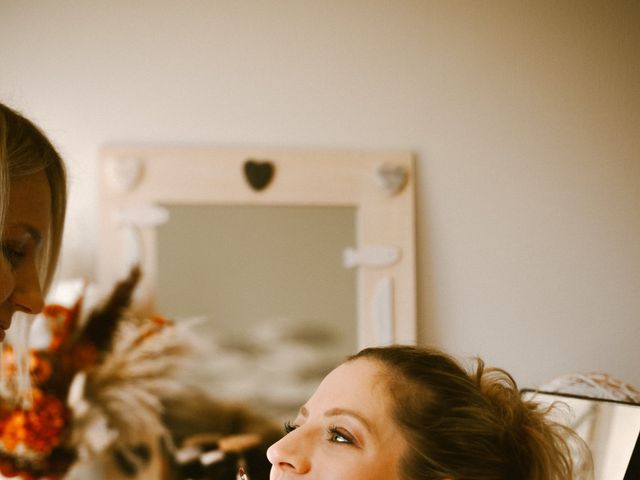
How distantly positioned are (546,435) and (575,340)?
3.38 ft

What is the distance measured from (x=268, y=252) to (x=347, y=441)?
0.92 meters

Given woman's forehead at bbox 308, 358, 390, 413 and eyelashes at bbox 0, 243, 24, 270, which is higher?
eyelashes at bbox 0, 243, 24, 270

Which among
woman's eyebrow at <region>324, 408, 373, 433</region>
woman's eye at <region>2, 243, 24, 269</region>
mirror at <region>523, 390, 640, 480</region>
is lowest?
mirror at <region>523, 390, 640, 480</region>

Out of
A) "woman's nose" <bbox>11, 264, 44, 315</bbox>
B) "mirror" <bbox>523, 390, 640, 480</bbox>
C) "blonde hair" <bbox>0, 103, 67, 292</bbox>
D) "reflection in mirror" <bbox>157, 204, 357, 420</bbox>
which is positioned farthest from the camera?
"reflection in mirror" <bbox>157, 204, 357, 420</bbox>

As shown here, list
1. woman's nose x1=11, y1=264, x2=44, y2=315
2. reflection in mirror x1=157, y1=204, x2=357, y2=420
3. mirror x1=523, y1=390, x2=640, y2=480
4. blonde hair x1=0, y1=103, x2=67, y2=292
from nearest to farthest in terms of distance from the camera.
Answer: blonde hair x1=0, y1=103, x2=67, y2=292, woman's nose x1=11, y1=264, x2=44, y2=315, mirror x1=523, y1=390, x2=640, y2=480, reflection in mirror x1=157, y1=204, x2=357, y2=420

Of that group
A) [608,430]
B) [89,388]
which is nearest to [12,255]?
[89,388]

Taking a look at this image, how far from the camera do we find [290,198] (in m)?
1.70

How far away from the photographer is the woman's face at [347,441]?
0.81 meters

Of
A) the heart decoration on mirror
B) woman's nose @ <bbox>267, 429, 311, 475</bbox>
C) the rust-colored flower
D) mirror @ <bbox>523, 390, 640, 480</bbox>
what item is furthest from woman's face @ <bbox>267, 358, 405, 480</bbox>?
the heart decoration on mirror

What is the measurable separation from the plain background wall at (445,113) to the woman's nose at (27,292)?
0.78 meters

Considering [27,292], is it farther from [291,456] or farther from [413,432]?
[413,432]

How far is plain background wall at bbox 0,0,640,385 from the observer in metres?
1.71

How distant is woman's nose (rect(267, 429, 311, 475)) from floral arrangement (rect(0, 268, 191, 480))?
0.80 m

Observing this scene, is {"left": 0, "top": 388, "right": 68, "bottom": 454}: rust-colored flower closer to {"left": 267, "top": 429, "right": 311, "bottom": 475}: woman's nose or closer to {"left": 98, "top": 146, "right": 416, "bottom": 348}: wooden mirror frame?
{"left": 98, "top": 146, "right": 416, "bottom": 348}: wooden mirror frame
